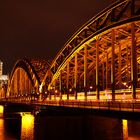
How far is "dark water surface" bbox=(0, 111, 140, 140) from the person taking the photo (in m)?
52.4

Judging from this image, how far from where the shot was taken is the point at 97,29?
48594 millimetres

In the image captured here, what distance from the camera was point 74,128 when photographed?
5903 centimetres

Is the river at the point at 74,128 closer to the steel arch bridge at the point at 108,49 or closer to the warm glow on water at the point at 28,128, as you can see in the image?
the warm glow on water at the point at 28,128

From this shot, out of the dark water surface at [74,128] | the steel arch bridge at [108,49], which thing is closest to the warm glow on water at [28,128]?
the dark water surface at [74,128]

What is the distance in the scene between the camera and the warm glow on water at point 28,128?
56119 mm

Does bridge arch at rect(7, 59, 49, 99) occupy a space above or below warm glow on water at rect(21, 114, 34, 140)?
above

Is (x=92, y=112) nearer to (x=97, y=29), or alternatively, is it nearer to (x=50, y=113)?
(x=97, y=29)

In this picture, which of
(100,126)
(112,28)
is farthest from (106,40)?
(100,126)

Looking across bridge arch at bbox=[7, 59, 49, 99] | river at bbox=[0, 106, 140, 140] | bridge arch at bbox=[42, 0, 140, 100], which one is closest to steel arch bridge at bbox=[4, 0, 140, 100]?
bridge arch at bbox=[42, 0, 140, 100]

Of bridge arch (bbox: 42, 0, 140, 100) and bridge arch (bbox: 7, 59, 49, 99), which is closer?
bridge arch (bbox: 42, 0, 140, 100)

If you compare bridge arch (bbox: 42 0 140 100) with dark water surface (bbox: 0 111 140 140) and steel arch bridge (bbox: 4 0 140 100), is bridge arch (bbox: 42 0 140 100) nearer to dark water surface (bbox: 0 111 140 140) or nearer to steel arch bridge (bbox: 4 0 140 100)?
steel arch bridge (bbox: 4 0 140 100)

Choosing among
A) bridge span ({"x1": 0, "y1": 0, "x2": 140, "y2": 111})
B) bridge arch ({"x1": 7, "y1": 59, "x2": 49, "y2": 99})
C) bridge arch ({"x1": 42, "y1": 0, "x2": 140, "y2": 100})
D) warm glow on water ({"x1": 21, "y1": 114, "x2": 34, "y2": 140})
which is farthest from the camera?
bridge arch ({"x1": 7, "y1": 59, "x2": 49, "y2": 99})

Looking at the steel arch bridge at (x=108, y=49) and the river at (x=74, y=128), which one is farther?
the river at (x=74, y=128)

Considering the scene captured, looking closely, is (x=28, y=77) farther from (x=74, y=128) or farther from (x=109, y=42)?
(x=109, y=42)
